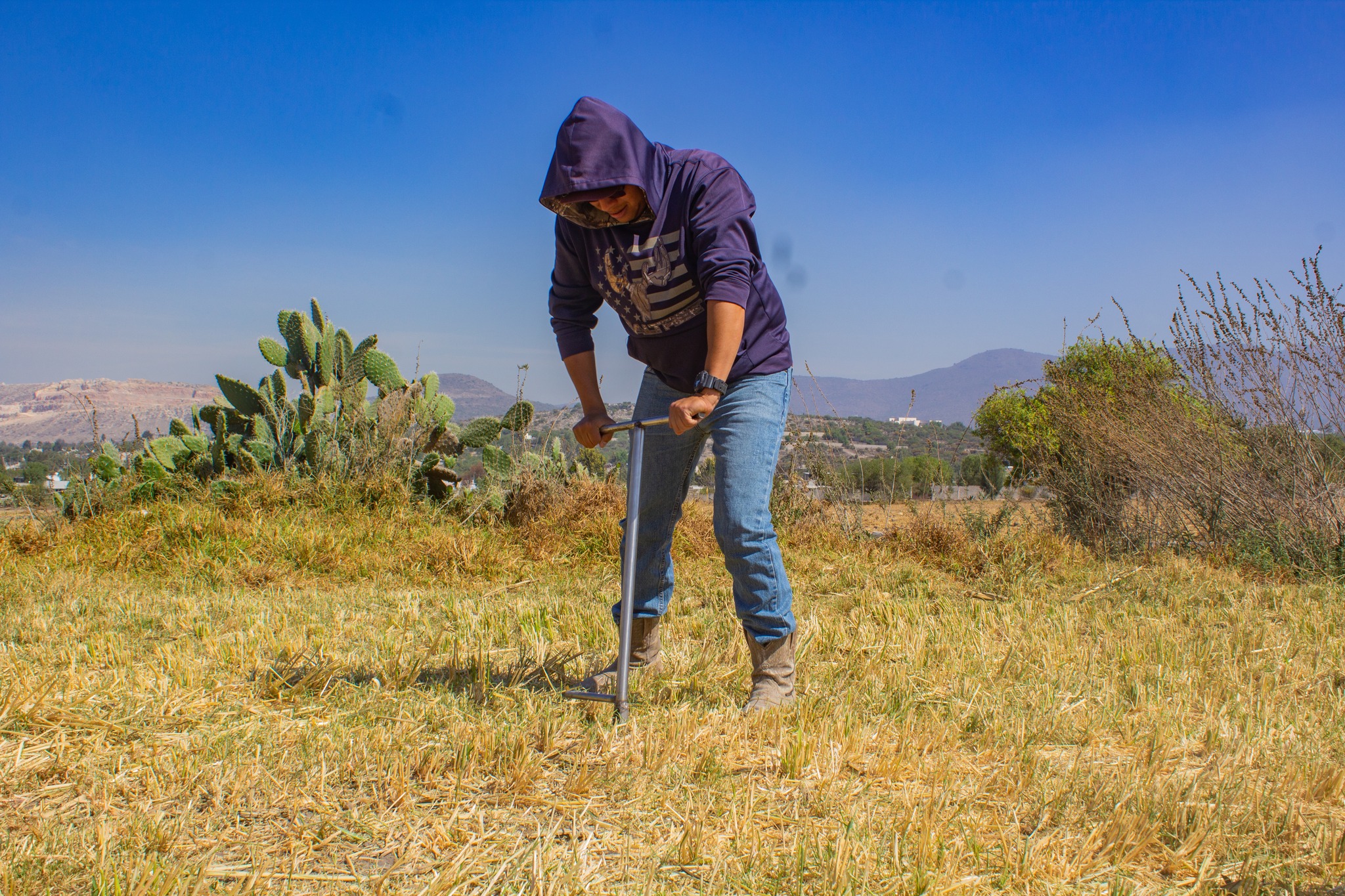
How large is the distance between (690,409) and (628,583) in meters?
0.58

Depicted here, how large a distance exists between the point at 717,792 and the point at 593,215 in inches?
67.9

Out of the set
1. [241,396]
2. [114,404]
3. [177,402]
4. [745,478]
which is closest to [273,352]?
[241,396]

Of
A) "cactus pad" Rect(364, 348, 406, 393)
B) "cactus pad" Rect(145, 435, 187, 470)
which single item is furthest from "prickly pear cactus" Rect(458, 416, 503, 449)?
"cactus pad" Rect(145, 435, 187, 470)

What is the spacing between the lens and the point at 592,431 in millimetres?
3107

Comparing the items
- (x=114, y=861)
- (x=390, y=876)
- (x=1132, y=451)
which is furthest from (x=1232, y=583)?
(x=114, y=861)

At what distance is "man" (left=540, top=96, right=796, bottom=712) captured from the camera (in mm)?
2629

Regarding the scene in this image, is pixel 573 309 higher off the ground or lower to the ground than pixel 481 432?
higher

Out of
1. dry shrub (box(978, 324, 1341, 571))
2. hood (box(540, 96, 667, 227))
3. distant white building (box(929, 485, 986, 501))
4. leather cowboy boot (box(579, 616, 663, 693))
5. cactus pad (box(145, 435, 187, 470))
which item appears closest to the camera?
hood (box(540, 96, 667, 227))

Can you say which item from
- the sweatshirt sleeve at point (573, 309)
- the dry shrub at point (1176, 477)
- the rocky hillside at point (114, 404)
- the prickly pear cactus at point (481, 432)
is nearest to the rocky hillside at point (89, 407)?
the rocky hillside at point (114, 404)

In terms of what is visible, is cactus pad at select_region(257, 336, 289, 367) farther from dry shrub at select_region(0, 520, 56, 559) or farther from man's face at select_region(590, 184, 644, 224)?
man's face at select_region(590, 184, 644, 224)

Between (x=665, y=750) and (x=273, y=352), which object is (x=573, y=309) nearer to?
(x=665, y=750)

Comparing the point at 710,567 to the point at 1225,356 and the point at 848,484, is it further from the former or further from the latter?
the point at 1225,356

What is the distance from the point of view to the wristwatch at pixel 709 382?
8.67ft

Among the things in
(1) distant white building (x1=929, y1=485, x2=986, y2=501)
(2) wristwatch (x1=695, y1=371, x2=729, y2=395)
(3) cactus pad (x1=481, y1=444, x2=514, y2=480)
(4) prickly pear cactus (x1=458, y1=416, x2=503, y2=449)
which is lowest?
(1) distant white building (x1=929, y1=485, x2=986, y2=501)
